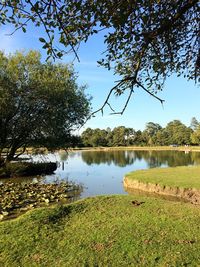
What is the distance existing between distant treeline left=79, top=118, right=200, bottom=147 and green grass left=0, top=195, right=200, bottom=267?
4199 inches

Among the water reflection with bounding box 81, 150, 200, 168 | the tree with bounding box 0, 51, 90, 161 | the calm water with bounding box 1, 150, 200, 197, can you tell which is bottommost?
the calm water with bounding box 1, 150, 200, 197

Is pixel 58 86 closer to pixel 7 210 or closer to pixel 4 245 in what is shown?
pixel 7 210

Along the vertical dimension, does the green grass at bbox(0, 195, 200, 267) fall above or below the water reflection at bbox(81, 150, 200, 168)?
below

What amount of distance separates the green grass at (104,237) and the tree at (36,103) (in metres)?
20.8

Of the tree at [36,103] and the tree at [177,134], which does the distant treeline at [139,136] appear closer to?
the tree at [177,134]

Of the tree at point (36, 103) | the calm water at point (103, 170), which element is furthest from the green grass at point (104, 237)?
the tree at point (36, 103)

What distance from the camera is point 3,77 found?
30484mm

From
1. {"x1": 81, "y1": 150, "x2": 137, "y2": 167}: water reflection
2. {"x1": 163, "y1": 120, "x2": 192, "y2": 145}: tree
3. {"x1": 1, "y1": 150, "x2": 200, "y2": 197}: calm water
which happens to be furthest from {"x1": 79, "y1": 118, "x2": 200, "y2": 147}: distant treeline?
{"x1": 1, "y1": 150, "x2": 200, "y2": 197}: calm water

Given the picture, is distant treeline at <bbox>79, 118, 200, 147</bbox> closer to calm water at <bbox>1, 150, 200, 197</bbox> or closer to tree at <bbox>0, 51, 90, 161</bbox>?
calm water at <bbox>1, 150, 200, 197</bbox>

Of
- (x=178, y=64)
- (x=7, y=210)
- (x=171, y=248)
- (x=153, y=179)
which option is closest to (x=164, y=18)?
(x=178, y=64)

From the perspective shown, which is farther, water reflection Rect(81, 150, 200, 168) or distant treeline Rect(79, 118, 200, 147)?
distant treeline Rect(79, 118, 200, 147)

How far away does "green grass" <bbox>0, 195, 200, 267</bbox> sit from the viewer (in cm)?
732

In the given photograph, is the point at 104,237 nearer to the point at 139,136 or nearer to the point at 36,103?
the point at 36,103

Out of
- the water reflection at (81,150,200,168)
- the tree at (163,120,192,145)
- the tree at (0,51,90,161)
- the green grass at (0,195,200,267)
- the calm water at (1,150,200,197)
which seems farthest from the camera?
the tree at (163,120,192,145)
